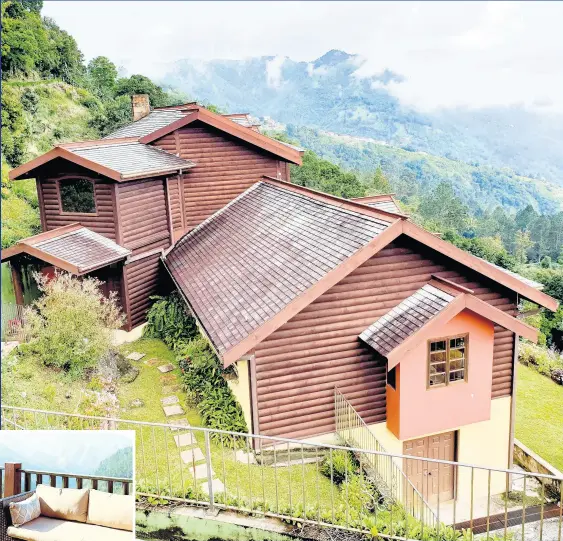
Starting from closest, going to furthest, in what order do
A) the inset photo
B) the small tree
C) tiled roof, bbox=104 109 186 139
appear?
the inset photo → the small tree → tiled roof, bbox=104 109 186 139

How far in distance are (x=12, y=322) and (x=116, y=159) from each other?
3874 mm

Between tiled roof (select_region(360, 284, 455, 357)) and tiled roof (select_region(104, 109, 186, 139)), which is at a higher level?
tiled roof (select_region(104, 109, 186, 139))

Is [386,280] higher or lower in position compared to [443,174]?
higher

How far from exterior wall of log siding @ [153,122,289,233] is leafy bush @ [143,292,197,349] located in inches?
76.4

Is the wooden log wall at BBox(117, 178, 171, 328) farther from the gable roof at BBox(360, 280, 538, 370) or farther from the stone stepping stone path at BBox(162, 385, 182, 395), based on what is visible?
the gable roof at BBox(360, 280, 538, 370)

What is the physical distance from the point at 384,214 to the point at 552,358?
11.3m

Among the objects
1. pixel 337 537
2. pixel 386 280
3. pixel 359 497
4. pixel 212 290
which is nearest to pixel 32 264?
pixel 212 290

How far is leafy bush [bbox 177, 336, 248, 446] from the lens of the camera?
8.41 metres

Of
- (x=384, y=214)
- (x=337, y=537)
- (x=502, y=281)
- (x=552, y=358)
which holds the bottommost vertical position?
(x=552, y=358)

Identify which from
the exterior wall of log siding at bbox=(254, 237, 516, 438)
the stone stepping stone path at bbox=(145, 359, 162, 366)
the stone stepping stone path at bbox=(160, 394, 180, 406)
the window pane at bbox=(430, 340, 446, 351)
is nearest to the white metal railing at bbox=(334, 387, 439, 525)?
the exterior wall of log siding at bbox=(254, 237, 516, 438)

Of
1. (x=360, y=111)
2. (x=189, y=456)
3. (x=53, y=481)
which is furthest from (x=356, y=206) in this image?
(x=360, y=111)

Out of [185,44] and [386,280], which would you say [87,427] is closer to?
[386,280]

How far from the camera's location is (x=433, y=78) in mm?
19609

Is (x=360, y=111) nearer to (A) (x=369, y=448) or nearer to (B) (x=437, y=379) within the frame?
(B) (x=437, y=379)
